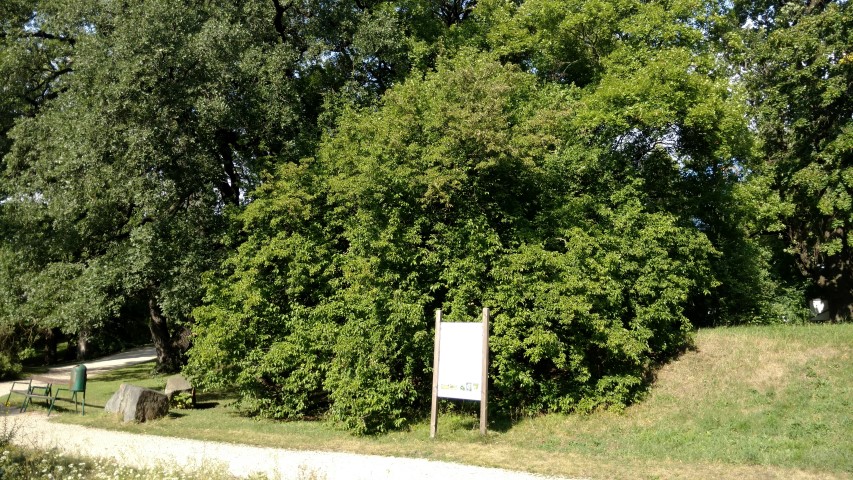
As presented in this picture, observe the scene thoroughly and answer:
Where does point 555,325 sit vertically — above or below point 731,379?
above

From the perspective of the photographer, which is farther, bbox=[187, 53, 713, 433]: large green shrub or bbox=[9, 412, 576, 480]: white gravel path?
bbox=[187, 53, 713, 433]: large green shrub

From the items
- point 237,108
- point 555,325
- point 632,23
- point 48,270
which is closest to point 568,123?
point 632,23

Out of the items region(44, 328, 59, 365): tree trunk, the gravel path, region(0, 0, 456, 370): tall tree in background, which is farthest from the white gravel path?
region(44, 328, 59, 365): tree trunk

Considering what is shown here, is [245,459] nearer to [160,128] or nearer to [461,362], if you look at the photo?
[461,362]

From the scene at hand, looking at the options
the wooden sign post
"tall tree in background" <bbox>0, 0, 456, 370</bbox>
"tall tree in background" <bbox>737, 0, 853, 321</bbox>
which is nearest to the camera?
the wooden sign post

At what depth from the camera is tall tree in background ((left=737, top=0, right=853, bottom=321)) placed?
64.6ft

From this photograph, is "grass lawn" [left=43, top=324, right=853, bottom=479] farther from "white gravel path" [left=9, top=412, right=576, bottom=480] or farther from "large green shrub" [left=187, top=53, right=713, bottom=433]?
"large green shrub" [left=187, top=53, right=713, bottom=433]

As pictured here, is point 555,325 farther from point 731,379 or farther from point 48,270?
point 48,270

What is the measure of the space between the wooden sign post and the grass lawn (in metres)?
0.82

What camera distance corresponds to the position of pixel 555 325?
13.7 m

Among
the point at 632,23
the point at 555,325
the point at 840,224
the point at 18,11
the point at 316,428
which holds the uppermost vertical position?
the point at 18,11

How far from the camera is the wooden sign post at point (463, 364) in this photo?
1153 centimetres

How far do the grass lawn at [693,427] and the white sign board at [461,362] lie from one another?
36.4 inches

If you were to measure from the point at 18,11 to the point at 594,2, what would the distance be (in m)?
19.8
